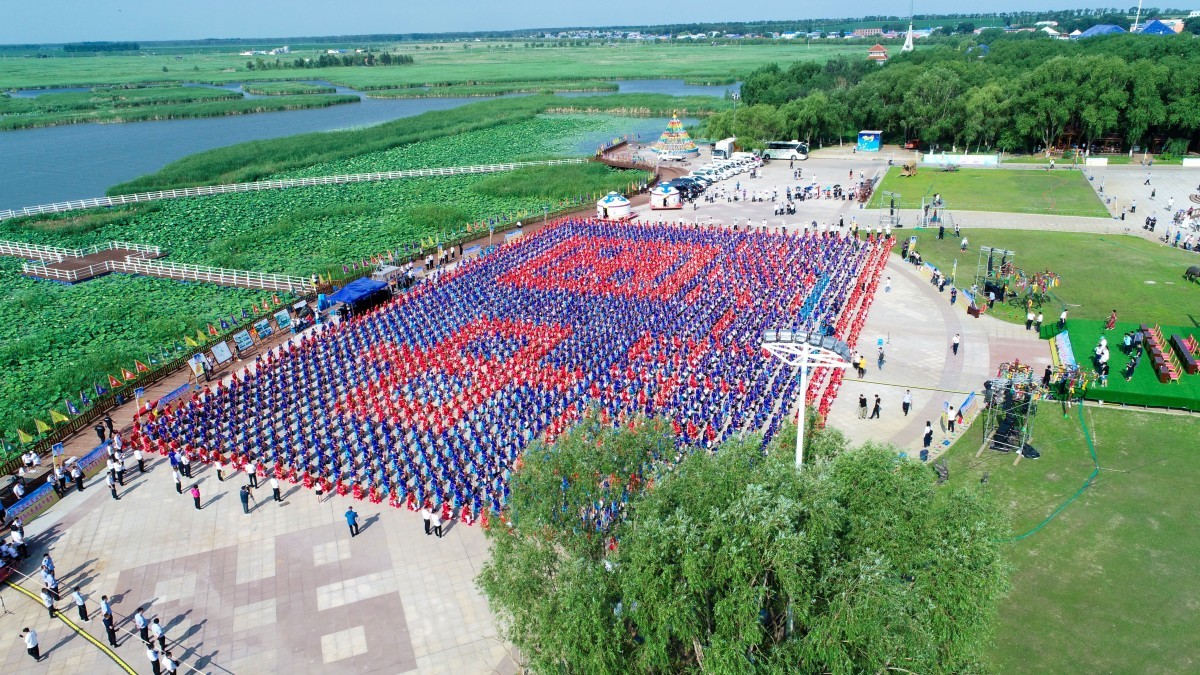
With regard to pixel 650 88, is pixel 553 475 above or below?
below

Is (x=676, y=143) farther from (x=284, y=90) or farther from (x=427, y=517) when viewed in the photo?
(x=284, y=90)

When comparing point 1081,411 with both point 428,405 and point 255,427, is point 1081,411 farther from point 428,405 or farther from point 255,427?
point 255,427

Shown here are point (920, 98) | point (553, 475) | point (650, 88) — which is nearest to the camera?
point (553, 475)

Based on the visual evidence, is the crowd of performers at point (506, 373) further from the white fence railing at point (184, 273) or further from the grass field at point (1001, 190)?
the grass field at point (1001, 190)

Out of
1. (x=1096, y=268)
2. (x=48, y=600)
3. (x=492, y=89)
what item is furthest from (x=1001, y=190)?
(x=492, y=89)

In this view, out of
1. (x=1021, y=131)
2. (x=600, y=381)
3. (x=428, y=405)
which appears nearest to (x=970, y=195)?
(x=1021, y=131)

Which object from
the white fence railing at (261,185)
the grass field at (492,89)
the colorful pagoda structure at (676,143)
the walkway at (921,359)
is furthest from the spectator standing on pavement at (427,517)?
the grass field at (492,89)

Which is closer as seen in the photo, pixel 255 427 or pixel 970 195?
pixel 255 427
